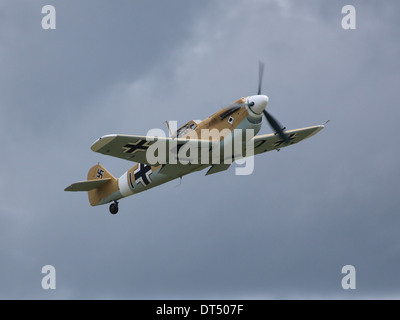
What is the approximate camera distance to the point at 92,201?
35906mm

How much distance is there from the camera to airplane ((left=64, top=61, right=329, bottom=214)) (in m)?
29.3

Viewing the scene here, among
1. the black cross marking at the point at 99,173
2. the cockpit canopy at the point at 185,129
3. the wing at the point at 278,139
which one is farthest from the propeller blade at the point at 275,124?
the black cross marking at the point at 99,173

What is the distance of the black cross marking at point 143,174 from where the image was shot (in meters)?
32.9

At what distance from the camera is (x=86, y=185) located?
34875 mm

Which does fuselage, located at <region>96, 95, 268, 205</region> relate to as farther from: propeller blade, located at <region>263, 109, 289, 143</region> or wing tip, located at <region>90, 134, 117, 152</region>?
wing tip, located at <region>90, 134, 117, 152</region>

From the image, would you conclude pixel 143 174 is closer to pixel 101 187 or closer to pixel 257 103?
pixel 101 187

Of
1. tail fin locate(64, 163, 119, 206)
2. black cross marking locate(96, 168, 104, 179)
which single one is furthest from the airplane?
black cross marking locate(96, 168, 104, 179)

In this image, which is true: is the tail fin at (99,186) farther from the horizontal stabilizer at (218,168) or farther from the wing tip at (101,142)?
the wing tip at (101,142)

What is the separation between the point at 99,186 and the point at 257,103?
955 centimetres

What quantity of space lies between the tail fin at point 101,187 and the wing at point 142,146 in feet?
15.0

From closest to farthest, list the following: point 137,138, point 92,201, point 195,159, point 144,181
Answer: point 137,138 → point 195,159 → point 144,181 → point 92,201
